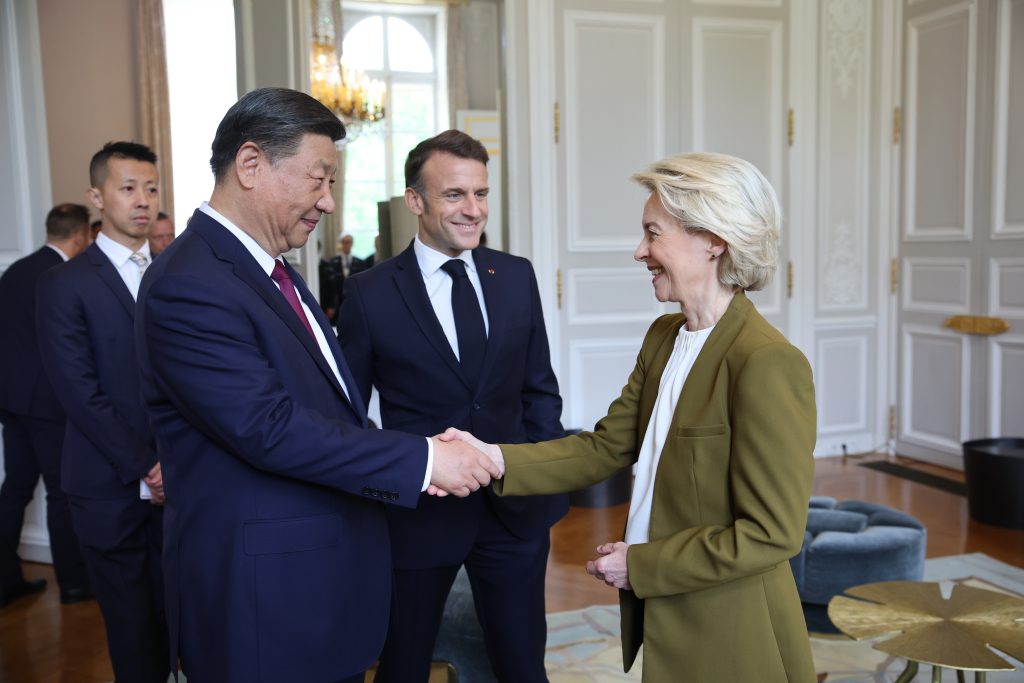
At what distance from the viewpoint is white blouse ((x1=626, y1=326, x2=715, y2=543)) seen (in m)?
1.75

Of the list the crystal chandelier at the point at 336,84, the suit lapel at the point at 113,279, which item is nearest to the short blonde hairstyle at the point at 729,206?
the suit lapel at the point at 113,279

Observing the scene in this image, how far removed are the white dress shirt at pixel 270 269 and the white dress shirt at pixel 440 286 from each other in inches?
20.5

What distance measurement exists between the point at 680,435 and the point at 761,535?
234 mm

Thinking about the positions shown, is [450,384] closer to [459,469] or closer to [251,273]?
[459,469]

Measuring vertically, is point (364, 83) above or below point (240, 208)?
above

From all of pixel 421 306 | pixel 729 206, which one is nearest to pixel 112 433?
pixel 421 306

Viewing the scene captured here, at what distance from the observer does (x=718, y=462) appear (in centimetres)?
164

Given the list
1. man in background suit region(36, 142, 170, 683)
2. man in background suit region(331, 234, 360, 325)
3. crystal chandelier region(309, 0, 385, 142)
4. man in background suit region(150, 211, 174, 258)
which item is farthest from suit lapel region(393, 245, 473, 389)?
crystal chandelier region(309, 0, 385, 142)

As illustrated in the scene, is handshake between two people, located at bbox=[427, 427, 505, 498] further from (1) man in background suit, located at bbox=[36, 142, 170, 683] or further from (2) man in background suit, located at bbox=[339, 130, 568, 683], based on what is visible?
(1) man in background suit, located at bbox=[36, 142, 170, 683]

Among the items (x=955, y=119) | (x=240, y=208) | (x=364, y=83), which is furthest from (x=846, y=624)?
(x=364, y=83)

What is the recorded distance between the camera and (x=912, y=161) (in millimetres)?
6254

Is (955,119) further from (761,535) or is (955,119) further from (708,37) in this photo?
(761,535)

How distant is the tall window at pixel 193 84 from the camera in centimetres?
838

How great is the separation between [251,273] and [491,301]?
0.85 m
